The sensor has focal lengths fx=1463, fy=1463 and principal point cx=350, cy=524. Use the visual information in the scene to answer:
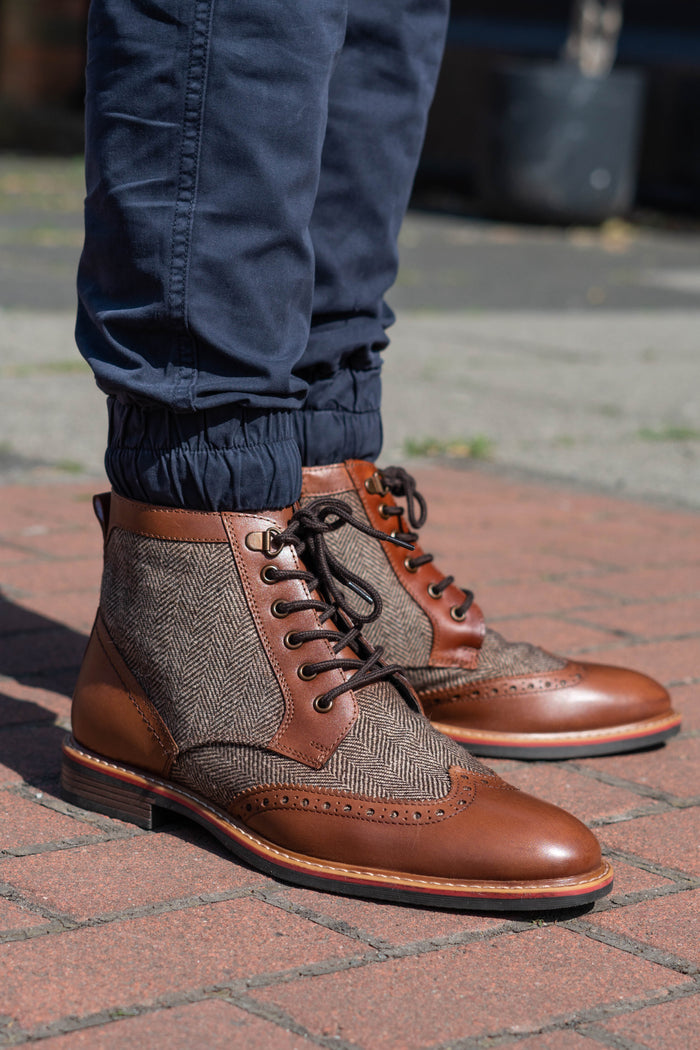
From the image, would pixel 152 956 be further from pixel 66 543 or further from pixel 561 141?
pixel 561 141

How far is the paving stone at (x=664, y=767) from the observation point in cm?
181

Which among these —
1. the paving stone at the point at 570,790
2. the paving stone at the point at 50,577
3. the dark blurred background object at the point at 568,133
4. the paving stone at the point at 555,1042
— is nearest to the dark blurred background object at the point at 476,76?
the dark blurred background object at the point at 568,133

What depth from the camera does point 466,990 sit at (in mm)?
1271

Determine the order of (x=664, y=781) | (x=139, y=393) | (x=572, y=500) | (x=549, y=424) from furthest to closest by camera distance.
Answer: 1. (x=549, y=424)
2. (x=572, y=500)
3. (x=664, y=781)
4. (x=139, y=393)

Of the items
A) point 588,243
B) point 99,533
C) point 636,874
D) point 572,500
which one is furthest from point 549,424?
point 588,243

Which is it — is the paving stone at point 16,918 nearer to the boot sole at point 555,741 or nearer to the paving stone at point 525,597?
the boot sole at point 555,741

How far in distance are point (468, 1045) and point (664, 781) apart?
27.9 inches

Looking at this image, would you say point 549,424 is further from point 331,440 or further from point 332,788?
point 332,788

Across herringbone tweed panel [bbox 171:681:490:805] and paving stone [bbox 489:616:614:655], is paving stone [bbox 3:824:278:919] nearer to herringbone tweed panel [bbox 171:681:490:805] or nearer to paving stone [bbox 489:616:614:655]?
herringbone tweed panel [bbox 171:681:490:805]

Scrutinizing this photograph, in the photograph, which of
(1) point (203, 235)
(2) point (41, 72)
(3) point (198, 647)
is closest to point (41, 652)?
(3) point (198, 647)

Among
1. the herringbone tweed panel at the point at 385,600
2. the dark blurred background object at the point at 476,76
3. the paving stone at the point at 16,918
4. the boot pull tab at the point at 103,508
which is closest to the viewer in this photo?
the paving stone at the point at 16,918

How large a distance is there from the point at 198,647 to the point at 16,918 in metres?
0.35

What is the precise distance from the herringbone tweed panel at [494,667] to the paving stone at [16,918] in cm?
64

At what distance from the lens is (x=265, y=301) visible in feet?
4.96
